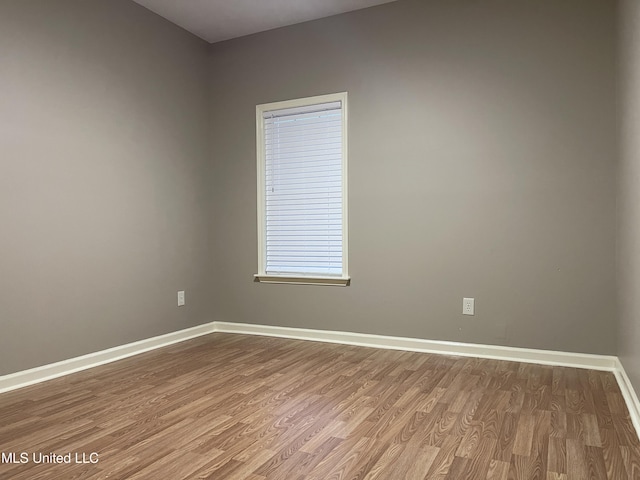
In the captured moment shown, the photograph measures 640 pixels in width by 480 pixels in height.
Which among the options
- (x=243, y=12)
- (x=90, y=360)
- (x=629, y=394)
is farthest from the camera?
(x=243, y=12)

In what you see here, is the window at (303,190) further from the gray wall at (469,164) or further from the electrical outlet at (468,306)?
the electrical outlet at (468,306)

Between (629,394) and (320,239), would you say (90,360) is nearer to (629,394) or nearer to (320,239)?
(320,239)

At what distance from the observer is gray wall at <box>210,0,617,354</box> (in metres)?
3.34

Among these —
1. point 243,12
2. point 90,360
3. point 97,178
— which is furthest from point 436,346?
point 243,12

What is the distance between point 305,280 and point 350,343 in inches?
26.0

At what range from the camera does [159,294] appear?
409 centimetres

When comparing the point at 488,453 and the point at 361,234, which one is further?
the point at 361,234

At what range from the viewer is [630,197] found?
2.64 meters

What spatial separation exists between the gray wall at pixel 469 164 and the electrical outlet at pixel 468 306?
1.9 inches

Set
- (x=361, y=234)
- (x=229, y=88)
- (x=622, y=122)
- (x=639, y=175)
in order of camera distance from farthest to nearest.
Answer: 1. (x=229, y=88)
2. (x=361, y=234)
3. (x=622, y=122)
4. (x=639, y=175)

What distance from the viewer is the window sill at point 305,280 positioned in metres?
4.12

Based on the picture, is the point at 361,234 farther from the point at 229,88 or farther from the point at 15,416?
the point at 15,416

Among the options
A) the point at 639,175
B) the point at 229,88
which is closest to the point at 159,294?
the point at 229,88

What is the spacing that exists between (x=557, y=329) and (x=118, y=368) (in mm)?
3034
